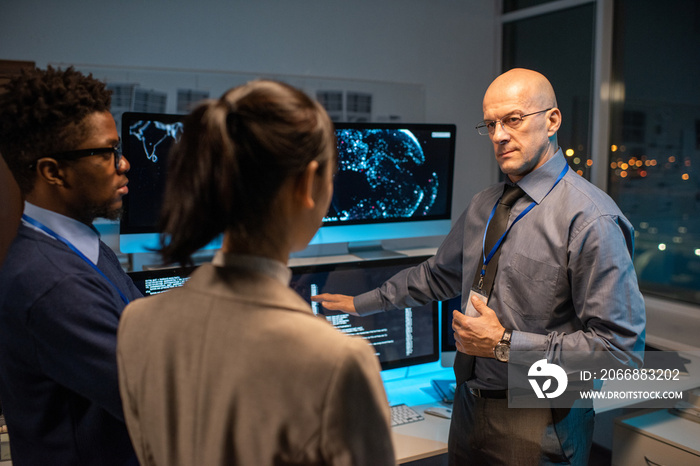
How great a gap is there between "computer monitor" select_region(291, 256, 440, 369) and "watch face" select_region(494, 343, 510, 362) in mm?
670

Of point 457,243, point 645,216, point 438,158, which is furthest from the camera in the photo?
point 645,216

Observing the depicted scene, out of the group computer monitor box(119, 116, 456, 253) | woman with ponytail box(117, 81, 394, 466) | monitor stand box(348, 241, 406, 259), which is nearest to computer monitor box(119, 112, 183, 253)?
computer monitor box(119, 116, 456, 253)

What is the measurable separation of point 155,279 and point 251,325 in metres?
1.30

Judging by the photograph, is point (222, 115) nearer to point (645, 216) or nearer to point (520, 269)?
point (520, 269)

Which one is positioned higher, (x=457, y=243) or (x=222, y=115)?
(x=222, y=115)

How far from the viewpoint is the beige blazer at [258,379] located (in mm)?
631

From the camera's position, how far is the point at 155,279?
1.83 m

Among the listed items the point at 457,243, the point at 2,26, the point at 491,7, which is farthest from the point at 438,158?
the point at 2,26

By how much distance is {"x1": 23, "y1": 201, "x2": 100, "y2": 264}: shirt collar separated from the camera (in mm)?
1107

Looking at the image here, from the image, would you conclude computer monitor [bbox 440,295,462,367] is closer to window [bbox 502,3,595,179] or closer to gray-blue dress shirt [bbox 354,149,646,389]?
gray-blue dress shirt [bbox 354,149,646,389]

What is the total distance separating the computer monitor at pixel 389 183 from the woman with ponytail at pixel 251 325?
1584 mm

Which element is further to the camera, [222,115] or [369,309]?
[369,309]

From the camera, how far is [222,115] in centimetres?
65

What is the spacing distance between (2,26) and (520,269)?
223 centimetres
